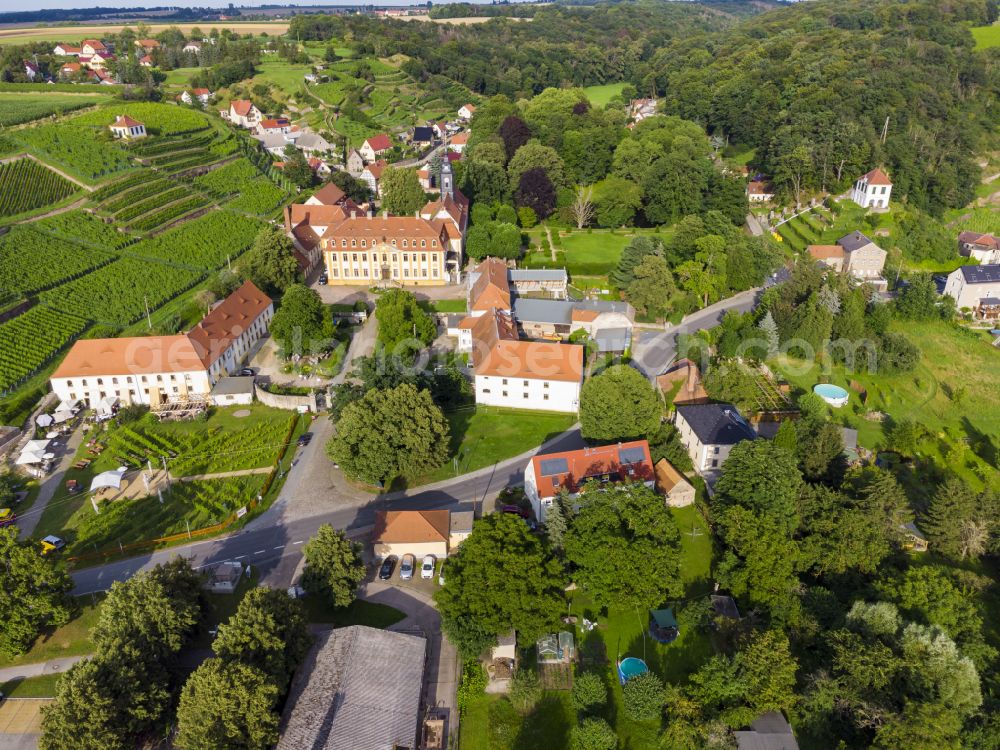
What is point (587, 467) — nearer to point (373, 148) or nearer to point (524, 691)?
point (524, 691)

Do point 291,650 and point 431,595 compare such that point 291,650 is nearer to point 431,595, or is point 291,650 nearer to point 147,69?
point 431,595

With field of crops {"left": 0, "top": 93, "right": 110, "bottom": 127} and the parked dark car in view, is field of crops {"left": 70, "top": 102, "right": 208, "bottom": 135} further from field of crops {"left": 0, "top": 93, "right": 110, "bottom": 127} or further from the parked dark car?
the parked dark car

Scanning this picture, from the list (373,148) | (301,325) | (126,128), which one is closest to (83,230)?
(126,128)

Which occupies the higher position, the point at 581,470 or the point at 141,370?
the point at 581,470

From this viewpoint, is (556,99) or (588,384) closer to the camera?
(588,384)

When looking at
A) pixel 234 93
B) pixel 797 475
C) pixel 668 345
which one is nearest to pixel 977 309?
pixel 668 345

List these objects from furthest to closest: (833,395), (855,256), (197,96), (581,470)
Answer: (197,96) → (855,256) → (833,395) → (581,470)
